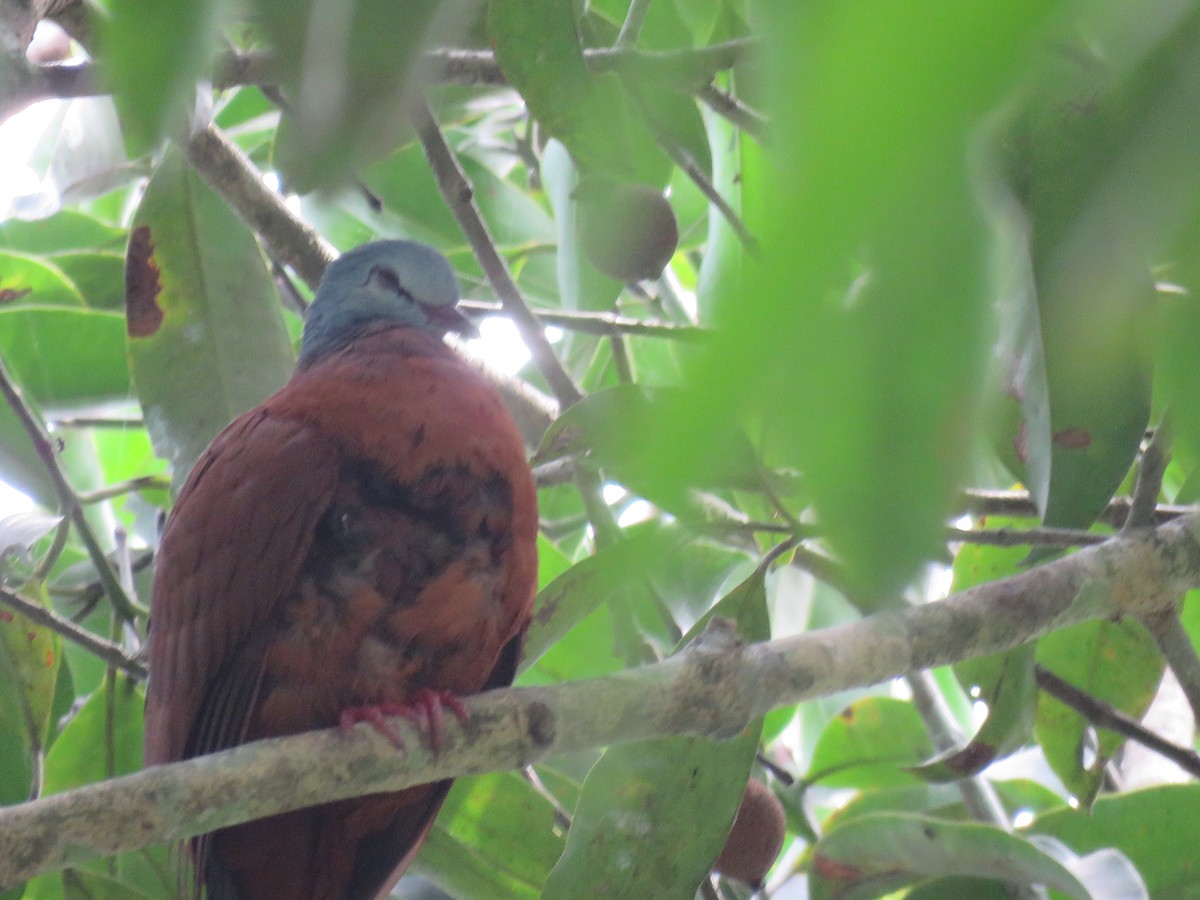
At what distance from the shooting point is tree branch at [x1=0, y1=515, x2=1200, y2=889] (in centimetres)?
117

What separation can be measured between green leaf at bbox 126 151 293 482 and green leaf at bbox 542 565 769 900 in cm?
98

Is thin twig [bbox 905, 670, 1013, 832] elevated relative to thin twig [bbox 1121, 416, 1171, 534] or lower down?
lower down

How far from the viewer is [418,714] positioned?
1608 mm

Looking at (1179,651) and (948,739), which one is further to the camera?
(948,739)

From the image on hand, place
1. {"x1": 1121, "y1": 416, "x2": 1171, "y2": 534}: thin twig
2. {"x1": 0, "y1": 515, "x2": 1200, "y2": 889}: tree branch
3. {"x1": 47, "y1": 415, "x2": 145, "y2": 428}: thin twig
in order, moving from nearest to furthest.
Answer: {"x1": 0, "y1": 515, "x2": 1200, "y2": 889}: tree branch < {"x1": 1121, "y1": 416, "x2": 1171, "y2": 534}: thin twig < {"x1": 47, "y1": 415, "x2": 145, "y2": 428}: thin twig

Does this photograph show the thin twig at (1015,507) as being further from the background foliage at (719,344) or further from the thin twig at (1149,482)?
the thin twig at (1149,482)

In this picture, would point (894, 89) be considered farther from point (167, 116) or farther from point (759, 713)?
point (759, 713)

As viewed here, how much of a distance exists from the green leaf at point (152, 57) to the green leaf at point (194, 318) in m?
1.91

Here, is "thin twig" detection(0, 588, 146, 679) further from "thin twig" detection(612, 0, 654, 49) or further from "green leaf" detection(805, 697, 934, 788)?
"green leaf" detection(805, 697, 934, 788)

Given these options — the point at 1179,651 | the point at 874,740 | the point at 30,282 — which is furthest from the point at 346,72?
the point at 30,282

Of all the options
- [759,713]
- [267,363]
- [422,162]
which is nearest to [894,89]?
[759,713]

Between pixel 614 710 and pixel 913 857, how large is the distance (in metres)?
0.53

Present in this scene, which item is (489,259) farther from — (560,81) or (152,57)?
(152,57)

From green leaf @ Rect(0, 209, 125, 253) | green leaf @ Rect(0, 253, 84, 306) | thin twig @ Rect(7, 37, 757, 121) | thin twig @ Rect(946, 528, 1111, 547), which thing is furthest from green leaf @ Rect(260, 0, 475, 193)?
green leaf @ Rect(0, 209, 125, 253)
